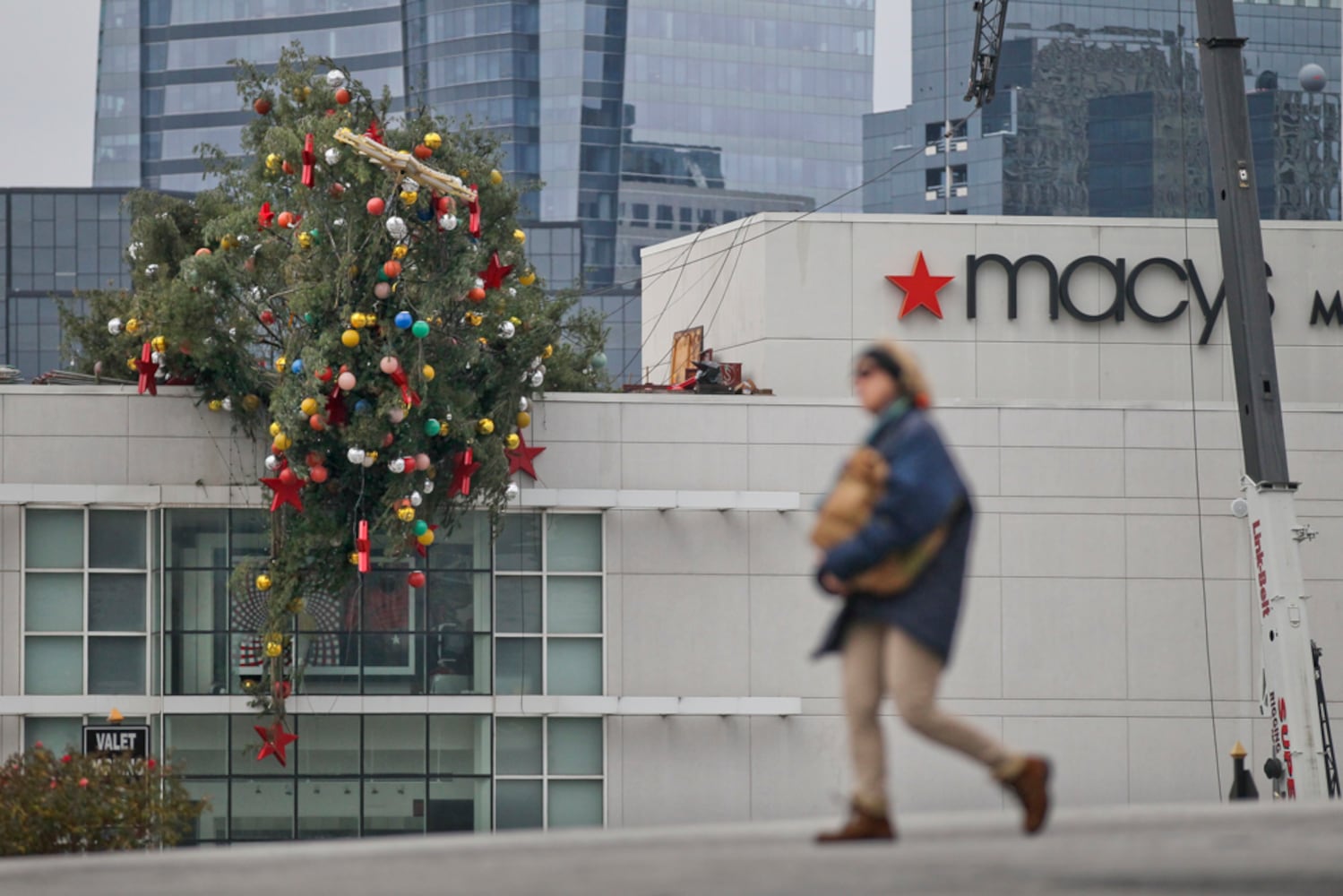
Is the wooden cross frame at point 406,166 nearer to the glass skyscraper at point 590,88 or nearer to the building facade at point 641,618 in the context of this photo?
the building facade at point 641,618

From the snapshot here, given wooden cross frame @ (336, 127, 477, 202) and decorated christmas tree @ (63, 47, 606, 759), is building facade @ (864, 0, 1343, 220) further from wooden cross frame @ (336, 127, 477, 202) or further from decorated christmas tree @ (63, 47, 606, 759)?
wooden cross frame @ (336, 127, 477, 202)

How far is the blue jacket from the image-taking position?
8.77 metres

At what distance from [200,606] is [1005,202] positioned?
140792mm

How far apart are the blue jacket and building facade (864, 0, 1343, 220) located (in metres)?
154

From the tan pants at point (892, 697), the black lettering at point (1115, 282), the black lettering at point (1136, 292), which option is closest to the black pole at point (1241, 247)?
the black lettering at point (1115, 282)

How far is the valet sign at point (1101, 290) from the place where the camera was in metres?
35.8

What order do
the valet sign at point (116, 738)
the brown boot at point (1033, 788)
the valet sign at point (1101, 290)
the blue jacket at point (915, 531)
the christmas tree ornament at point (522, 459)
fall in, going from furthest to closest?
the valet sign at point (1101, 290)
the valet sign at point (116, 738)
the christmas tree ornament at point (522, 459)
the brown boot at point (1033, 788)
the blue jacket at point (915, 531)

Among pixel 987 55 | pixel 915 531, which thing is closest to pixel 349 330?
pixel 987 55

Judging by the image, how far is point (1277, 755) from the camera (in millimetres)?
26891

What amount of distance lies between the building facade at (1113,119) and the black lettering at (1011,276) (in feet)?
412

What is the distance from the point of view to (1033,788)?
368 inches

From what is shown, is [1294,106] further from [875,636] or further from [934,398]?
[875,636]

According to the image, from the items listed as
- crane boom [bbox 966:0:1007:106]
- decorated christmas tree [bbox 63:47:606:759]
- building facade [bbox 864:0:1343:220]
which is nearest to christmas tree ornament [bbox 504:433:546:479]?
decorated christmas tree [bbox 63:47:606:759]

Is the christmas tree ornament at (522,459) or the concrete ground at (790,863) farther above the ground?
the christmas tree ornament at (522,459)
